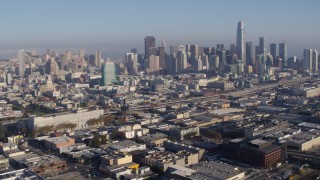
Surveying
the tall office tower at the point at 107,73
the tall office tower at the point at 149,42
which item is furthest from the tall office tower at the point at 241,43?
the tall office tower at the point at 107,73

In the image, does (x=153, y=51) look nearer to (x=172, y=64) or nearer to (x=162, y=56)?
(x=162, y=56)

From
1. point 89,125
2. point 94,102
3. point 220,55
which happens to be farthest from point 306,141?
point 220,55

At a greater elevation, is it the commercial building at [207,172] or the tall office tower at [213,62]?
the tall office tower at [213,62]

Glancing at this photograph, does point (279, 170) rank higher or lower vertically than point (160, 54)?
lower

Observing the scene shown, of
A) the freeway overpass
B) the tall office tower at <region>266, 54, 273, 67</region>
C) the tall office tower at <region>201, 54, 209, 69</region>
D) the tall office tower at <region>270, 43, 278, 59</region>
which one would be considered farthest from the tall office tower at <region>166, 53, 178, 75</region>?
the tall office tower at <region>270, 43, 278, 59</region>

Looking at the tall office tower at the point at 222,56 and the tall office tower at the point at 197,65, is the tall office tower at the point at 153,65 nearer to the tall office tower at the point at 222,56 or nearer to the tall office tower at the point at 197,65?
the tall office tower at the point at 197,65

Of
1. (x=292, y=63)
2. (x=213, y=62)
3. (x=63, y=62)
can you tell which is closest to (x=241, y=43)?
(x=292, y=63)

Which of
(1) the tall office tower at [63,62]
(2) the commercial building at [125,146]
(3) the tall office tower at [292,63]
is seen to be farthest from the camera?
(1) the tall office tower at [63,62]

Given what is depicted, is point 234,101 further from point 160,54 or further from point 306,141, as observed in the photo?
point 160,54
